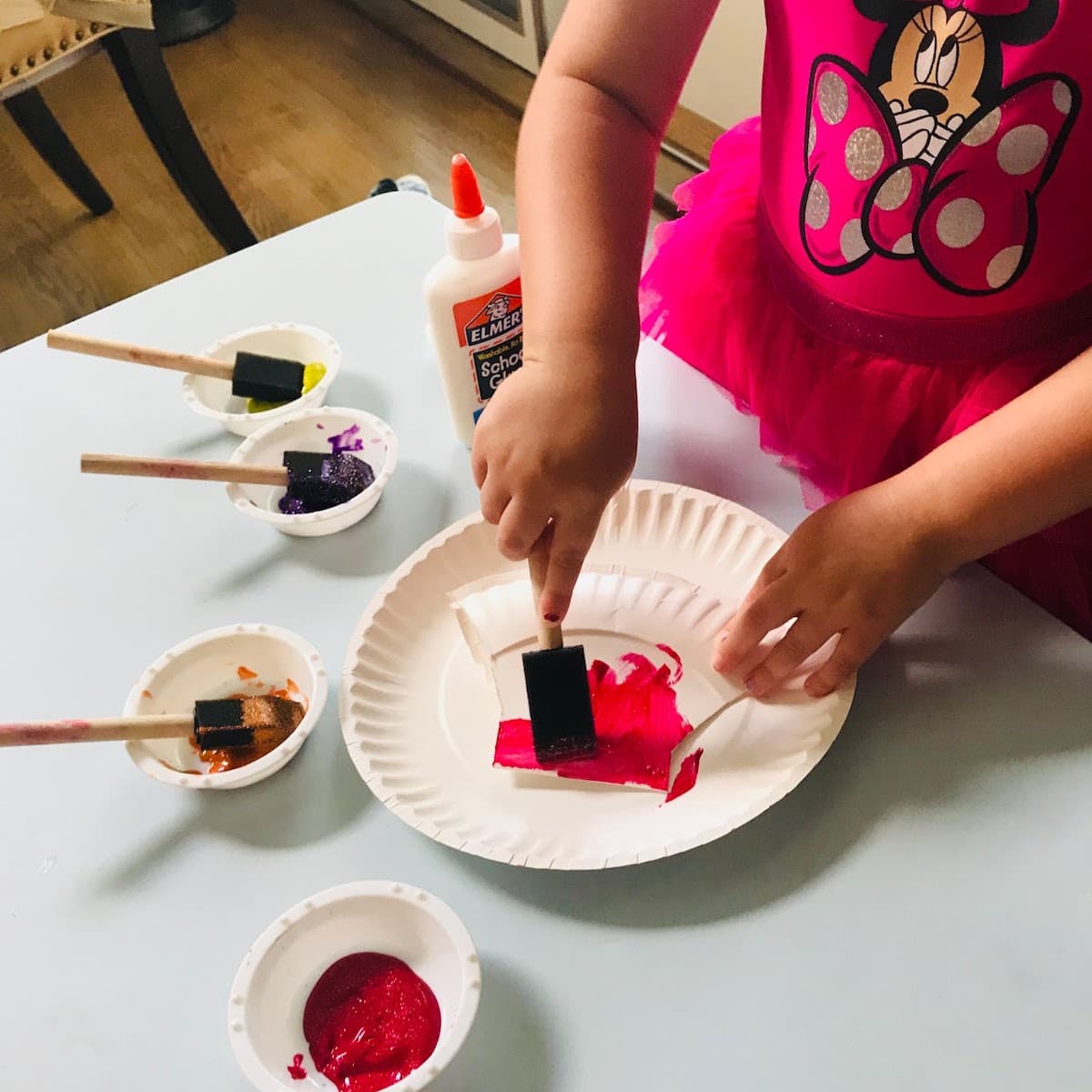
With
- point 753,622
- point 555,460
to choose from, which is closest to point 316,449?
point 555,460

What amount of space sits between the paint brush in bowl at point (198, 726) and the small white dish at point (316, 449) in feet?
0.46

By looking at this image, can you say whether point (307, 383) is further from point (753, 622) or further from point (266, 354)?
point (753, 622)

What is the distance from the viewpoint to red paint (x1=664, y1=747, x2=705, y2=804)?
501mm

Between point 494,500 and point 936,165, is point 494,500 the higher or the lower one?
the lower one

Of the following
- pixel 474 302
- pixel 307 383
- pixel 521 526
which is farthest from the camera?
pixel 307 383

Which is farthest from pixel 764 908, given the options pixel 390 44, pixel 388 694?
pixel 390 44

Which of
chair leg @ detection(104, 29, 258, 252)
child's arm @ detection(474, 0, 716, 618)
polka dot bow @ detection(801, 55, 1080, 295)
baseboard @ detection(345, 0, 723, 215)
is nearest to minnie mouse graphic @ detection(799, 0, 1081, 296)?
polka dot bow @ detection(801, 55, 1080, 295)

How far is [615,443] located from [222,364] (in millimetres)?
317

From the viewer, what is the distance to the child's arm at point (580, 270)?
53 cm

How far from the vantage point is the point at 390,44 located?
7.84ft

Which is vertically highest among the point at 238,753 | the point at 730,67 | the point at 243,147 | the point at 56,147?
the point at 238,753

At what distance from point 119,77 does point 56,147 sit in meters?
0.32

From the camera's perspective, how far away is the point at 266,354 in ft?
2.52

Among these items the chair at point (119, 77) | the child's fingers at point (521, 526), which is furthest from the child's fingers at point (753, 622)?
the chair at point (119, 77)
